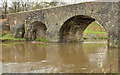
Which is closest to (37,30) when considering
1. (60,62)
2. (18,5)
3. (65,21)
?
(65,21)

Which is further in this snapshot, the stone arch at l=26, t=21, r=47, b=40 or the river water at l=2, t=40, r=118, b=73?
the stone arch at l=26, t=21, r=47, b=40

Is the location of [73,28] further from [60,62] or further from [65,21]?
[60,62]

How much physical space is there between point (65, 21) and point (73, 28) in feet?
4.90

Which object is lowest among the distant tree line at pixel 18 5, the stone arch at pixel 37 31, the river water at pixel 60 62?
the river water at pixel 60 62

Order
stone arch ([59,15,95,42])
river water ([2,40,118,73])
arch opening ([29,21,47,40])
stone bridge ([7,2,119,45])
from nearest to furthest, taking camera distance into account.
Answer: river water ([2,40,118,73]) < stone bridge ([7,2,119,45]) < stone arch ([59,15,95,42]) < arch opening ([29,21,47,40])

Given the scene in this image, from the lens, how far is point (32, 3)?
23.8 m

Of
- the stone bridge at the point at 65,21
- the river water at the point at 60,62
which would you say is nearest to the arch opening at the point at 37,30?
the stone bridge at the point at 65,21

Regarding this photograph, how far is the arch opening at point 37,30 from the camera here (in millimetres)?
13016

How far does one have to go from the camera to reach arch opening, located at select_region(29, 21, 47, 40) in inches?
512

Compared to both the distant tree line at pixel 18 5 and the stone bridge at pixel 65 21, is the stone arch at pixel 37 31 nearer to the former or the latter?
the stone bridge at pixel 65 21

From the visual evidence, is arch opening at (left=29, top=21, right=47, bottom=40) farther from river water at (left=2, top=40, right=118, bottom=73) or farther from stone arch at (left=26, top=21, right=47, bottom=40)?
river water at (left=2, top=40, right=118, bottom=73)

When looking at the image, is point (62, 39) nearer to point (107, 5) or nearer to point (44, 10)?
point (44, 10)

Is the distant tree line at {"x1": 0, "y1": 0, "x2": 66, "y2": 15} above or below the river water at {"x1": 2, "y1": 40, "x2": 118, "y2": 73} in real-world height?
above

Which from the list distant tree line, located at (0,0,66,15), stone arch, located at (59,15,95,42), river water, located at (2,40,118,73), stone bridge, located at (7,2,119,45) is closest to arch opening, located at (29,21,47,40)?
stone bridge, located at (7,2,119,45)
